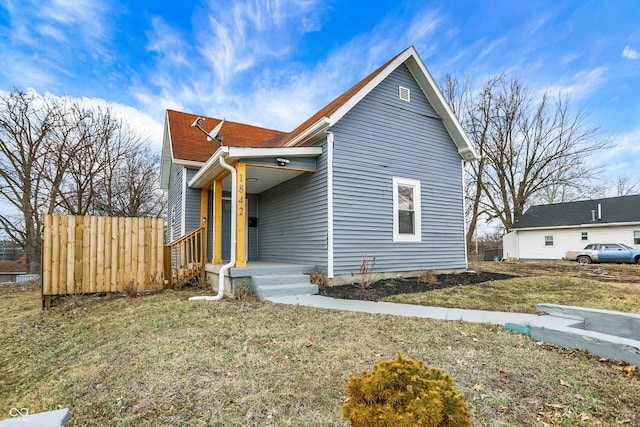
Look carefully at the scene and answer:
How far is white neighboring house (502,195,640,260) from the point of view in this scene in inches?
808

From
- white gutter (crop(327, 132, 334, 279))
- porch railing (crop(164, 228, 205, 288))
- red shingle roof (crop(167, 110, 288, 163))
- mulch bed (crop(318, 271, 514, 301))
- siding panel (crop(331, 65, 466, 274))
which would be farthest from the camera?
red shingle roof (crop(167, 110, 288, 163))

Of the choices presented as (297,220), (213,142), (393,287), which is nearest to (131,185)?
(213,142)

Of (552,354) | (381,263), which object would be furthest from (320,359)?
(381,263)

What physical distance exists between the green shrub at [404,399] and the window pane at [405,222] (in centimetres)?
701

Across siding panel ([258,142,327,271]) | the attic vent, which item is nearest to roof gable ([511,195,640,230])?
the attic vent

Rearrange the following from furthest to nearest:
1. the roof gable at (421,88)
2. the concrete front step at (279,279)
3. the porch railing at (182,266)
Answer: the porch railing at (182,266)
the roof gable at (421,88)
the concrete front step at (279,279)

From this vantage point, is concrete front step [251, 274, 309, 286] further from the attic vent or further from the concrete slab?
the attic vent

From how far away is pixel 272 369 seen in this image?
10.1 feet

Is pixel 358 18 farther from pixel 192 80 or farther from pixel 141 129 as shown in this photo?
pixel 141 129

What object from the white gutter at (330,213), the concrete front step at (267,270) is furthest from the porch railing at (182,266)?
the white gutter at (330,213)

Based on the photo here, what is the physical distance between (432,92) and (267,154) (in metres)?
5.17

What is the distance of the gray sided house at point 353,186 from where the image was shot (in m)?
7.39

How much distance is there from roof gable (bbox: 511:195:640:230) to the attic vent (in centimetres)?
1975

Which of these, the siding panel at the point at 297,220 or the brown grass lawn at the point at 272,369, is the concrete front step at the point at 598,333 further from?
the siding panel at the point at 297,220
